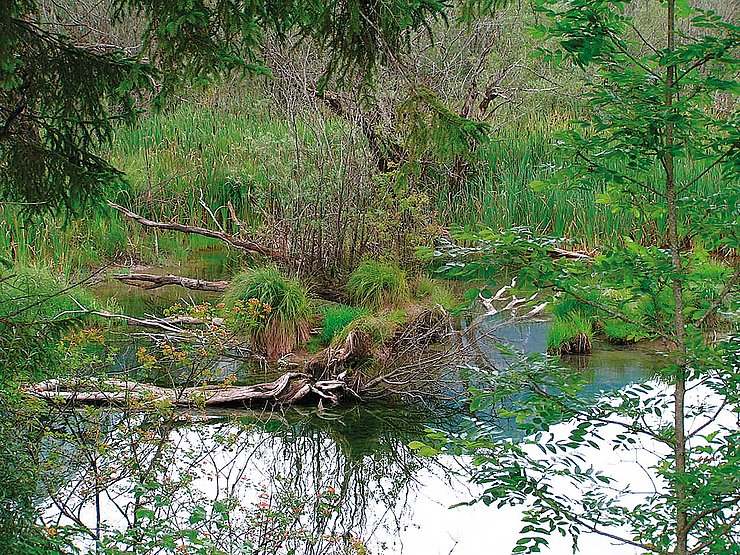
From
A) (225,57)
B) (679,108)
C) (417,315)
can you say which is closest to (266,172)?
(417,315)

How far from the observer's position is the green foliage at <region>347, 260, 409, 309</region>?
669cm

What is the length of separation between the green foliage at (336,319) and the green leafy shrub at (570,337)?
1451mm

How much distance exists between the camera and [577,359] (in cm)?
641

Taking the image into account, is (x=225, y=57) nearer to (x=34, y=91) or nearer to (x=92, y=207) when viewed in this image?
(x=34, y=91)

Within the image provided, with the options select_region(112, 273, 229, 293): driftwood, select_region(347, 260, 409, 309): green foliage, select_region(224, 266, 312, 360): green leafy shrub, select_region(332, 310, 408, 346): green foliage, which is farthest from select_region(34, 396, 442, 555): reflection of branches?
select_region(112, 273, 229, 293): driftwood

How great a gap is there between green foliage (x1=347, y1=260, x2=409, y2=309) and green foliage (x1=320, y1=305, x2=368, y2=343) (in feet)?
0.62

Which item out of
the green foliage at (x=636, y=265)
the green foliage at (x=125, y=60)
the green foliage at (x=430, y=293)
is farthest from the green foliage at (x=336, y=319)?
the green foliage at (x=636, y=265)

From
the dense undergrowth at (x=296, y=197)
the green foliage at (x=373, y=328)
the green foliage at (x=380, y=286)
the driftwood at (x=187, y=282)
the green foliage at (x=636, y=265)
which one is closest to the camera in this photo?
the green foliage at (x=636, y=265)

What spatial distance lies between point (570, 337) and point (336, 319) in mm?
1776

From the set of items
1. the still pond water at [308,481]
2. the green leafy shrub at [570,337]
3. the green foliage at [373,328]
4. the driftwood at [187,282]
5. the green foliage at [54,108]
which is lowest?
the still pond water at [308,481]

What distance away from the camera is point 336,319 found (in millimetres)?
6383

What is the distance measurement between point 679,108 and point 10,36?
1943mm

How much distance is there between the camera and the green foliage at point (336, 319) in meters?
6.32

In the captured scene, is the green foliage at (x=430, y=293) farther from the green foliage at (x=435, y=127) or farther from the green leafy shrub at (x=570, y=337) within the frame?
the green foliage at (x=435, y=127)
